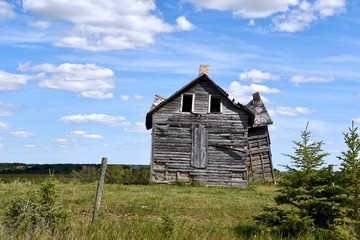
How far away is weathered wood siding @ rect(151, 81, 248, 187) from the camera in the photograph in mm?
28922

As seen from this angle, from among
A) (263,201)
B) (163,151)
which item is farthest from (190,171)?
(263,201)

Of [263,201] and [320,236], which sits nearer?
[320,236]

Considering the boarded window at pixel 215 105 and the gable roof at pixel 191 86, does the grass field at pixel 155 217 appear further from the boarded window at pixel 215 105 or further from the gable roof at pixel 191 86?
the boarded window at pixel 215 105

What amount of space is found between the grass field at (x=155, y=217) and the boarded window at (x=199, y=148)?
475cm

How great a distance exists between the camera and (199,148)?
28922 millimetres

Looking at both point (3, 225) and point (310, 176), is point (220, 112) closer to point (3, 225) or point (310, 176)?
point (310, 176)

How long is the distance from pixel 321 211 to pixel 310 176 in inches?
35.2

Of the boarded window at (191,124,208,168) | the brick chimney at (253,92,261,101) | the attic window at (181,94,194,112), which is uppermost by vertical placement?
the brick chimney at (253,92,261,101)

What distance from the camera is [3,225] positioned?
947 cm

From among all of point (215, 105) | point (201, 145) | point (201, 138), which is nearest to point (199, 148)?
point (201, 145)

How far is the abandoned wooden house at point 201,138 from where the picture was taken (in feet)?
94.9

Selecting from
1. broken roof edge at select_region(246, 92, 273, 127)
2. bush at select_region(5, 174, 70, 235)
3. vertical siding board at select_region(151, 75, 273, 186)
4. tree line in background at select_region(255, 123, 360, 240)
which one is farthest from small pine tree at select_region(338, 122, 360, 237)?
broken roof edge at select_region(246, 92, 273, 127)

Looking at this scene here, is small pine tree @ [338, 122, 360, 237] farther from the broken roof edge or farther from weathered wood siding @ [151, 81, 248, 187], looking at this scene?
the broken roof edge

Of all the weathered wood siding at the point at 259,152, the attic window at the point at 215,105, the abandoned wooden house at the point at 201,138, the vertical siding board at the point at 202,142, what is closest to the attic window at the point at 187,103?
the abandoned wooden house at the point at 201,138
